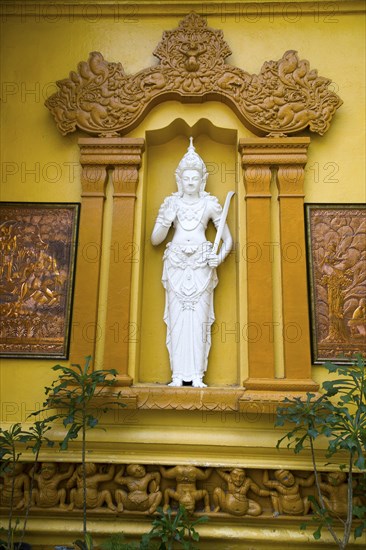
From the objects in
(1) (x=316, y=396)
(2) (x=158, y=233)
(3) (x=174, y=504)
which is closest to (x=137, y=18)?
(2) (x=158, y=233)

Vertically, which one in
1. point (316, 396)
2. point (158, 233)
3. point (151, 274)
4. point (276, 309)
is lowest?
point (316, 396)

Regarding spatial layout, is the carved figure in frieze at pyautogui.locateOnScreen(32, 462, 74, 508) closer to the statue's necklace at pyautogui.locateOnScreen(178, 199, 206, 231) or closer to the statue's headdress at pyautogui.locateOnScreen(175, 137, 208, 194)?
the statue's necklace at pyautogui.locateOnScreen(178, 199, 206, 231)

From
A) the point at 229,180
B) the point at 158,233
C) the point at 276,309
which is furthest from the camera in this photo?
the point at 229,180

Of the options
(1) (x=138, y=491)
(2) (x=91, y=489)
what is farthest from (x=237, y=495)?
(2) (x=91, y=489)

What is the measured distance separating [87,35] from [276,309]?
10.7 feet

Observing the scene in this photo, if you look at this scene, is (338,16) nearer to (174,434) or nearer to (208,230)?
(208,230)

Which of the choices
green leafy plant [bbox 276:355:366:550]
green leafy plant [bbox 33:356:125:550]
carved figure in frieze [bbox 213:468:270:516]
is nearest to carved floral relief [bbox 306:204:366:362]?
green leafy plant [bbox 276:355:366:550]

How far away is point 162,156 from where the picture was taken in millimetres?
5027

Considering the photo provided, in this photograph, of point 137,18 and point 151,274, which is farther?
point 137,18

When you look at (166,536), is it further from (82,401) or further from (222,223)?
(222,223)

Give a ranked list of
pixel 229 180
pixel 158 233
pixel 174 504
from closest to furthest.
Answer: pixel 174 504
pixel 158 233
pixel 229 180

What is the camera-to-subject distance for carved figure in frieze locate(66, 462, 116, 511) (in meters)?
3.78

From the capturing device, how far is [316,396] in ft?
12.9

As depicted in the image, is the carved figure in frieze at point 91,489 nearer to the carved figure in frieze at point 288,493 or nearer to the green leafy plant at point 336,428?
the carved figure in frieze at point 288,493
